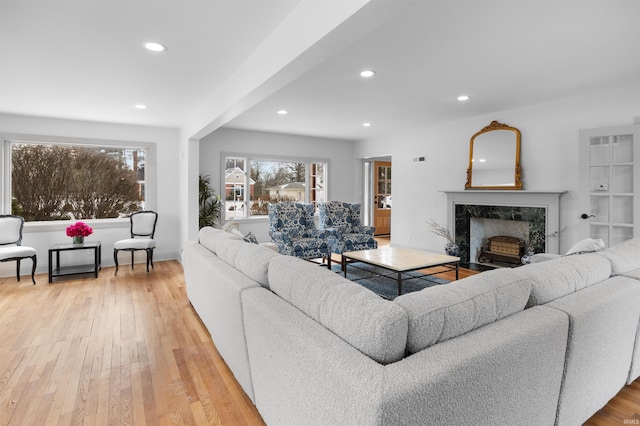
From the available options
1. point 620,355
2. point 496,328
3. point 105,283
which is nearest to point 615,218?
point 620,355

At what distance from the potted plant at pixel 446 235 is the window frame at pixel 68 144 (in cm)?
486

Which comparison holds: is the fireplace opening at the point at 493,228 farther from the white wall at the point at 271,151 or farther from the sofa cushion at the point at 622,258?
the white wall at the point at 271,151

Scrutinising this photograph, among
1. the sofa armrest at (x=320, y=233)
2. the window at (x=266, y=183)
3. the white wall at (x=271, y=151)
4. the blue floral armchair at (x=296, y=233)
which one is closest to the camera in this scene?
the blue floral armchair at (x=296, y=233)

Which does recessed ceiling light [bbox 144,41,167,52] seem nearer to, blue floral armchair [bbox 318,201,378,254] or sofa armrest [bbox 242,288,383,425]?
sofa armrest [bbox 242,288,383,425]

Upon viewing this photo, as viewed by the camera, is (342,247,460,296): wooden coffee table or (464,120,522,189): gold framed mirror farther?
(464,120,522,189): gold framed mirror

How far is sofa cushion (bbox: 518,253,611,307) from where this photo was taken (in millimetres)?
1531

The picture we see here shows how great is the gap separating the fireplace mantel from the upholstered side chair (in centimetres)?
141

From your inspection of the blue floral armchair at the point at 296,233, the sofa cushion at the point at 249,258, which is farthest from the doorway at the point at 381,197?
the sofa cushion at the point at 249,258

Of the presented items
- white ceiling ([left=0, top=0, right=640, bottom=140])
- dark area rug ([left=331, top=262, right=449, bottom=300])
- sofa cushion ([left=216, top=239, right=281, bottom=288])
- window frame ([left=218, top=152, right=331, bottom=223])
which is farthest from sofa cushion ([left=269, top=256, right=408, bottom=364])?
window frame ([left=218, top=152, right=331, bottom=223])

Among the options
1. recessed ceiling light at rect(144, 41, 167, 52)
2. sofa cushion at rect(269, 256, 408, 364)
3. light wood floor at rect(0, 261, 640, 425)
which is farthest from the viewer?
recessed ceiling light at rect(144, 41, 167, 52)

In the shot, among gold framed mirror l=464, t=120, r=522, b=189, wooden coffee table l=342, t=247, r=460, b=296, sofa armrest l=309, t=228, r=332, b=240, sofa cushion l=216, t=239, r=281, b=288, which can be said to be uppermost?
gold framed mirror l=464, t=120, r=522, b=189

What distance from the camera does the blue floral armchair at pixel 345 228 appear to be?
5375mm

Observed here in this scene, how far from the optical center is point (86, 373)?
2238mm

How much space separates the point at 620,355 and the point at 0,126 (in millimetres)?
7011
